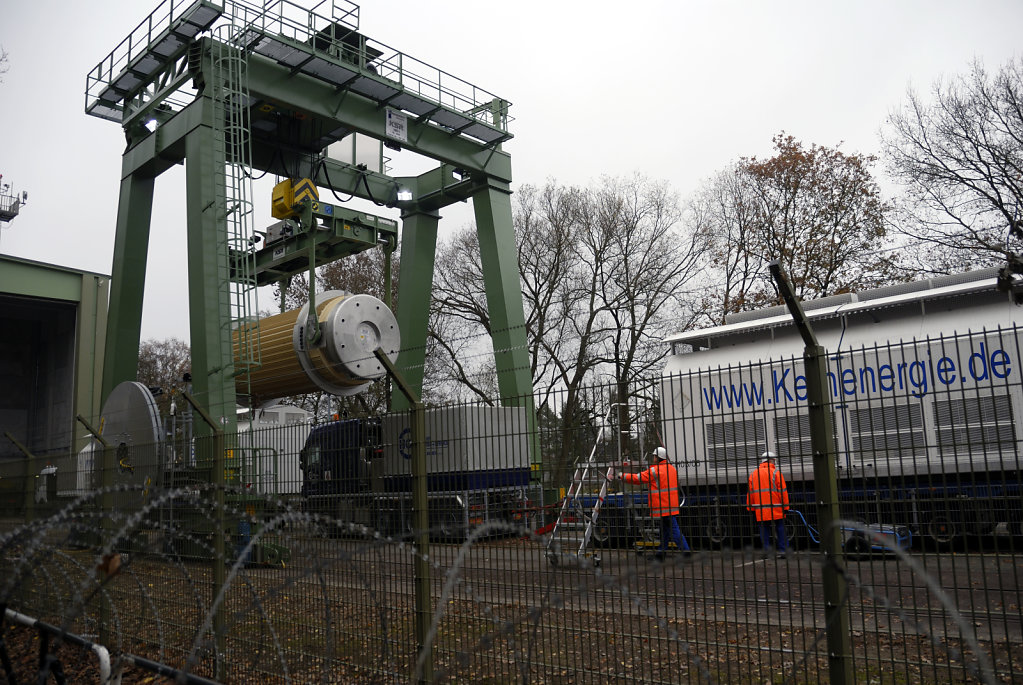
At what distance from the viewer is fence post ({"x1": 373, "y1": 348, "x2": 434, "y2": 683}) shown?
543 cm

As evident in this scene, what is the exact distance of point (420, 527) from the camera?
5.46 metres

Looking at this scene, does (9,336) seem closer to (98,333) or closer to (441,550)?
(98,333)

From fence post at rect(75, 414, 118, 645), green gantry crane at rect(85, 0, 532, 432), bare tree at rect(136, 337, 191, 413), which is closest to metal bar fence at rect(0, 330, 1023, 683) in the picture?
fence post at rect(75, 414, 118, 645)

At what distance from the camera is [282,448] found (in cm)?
706

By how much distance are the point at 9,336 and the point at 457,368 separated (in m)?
17.7

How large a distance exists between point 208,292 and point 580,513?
12.1 metres

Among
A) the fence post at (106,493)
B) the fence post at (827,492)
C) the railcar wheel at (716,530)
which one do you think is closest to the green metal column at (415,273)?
the fence post at (106,493)

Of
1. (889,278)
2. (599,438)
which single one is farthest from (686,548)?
(889,278)

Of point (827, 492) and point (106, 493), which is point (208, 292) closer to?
point (106, 493)

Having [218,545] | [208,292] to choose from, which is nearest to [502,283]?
[208,292]

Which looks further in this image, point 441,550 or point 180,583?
point 180,583

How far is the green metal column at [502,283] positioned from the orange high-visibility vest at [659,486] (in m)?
14.5

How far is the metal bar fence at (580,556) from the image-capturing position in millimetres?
4156

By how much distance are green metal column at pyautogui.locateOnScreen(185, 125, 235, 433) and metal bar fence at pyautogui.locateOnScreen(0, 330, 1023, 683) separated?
6778 mm
